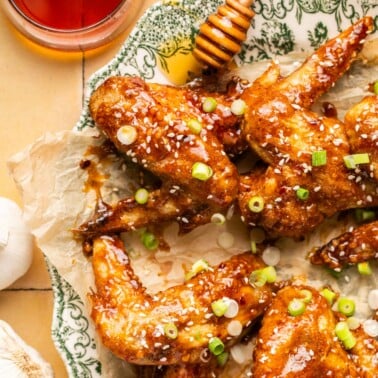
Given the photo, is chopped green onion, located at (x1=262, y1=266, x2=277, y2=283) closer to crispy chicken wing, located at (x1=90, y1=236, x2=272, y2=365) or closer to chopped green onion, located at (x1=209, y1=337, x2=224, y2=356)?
crispy chicken wing, located at (x1=90, y1=236, x2=272, y2=365)

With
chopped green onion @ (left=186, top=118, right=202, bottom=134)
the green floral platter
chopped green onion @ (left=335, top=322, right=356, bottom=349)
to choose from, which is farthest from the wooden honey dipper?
chopped green onion @ (left=335, top=322, right=356, bottom=349)

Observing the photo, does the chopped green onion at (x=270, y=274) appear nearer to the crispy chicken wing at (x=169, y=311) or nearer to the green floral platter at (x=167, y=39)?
the crispy chicken wing at (x=169, y=311)

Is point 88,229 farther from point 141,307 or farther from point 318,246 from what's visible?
point 318,246

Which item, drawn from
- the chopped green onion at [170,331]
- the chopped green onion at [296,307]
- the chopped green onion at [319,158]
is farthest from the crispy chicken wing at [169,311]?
the chopped green onion at [319,158]

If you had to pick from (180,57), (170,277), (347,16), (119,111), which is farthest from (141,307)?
(347,16)

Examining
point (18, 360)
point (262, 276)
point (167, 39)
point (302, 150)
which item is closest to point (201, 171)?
point (302, 150)

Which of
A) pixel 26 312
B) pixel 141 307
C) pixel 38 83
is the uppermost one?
pixel 38 83
